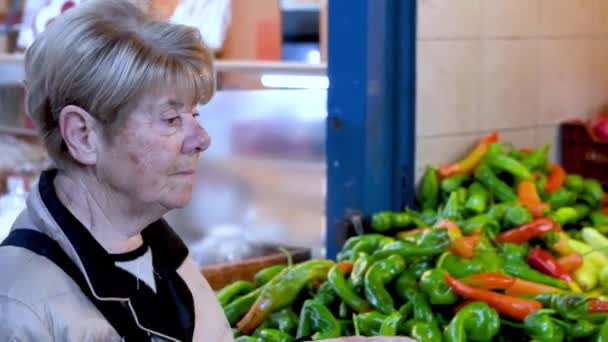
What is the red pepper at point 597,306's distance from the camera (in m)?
3.04

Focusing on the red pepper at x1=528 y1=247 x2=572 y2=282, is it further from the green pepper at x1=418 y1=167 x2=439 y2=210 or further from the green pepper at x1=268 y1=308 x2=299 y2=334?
the green pepper at x1=268 y1=308 x2=299 y2=334

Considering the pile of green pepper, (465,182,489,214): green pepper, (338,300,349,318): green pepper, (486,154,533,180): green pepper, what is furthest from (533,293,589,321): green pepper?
(486,154,533,180): green pepper

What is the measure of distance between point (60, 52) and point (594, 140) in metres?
3.20

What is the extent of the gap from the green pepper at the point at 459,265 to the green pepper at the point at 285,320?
0.46 meters

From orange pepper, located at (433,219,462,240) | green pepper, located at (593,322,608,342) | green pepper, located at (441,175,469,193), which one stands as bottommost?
green pepper, located at (593,322,608,342)

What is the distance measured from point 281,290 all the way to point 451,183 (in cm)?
100

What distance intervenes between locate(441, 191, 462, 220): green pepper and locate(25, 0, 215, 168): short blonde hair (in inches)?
74.0

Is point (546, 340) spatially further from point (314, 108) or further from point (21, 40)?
point (21, 40)

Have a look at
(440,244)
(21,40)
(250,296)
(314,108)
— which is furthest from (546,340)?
(21,40)

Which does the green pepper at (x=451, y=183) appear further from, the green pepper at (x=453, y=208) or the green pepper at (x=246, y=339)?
the green pepper at (x=246, y=339)

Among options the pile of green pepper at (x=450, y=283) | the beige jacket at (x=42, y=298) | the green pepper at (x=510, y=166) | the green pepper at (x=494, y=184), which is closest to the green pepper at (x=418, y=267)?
the pile of green pepper at (x=450, y=283)

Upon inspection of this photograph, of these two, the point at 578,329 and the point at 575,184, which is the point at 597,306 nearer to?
the point at 578,329

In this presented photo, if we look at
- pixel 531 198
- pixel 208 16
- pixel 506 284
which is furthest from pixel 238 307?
pixel 208 16

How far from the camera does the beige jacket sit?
1690 mm
